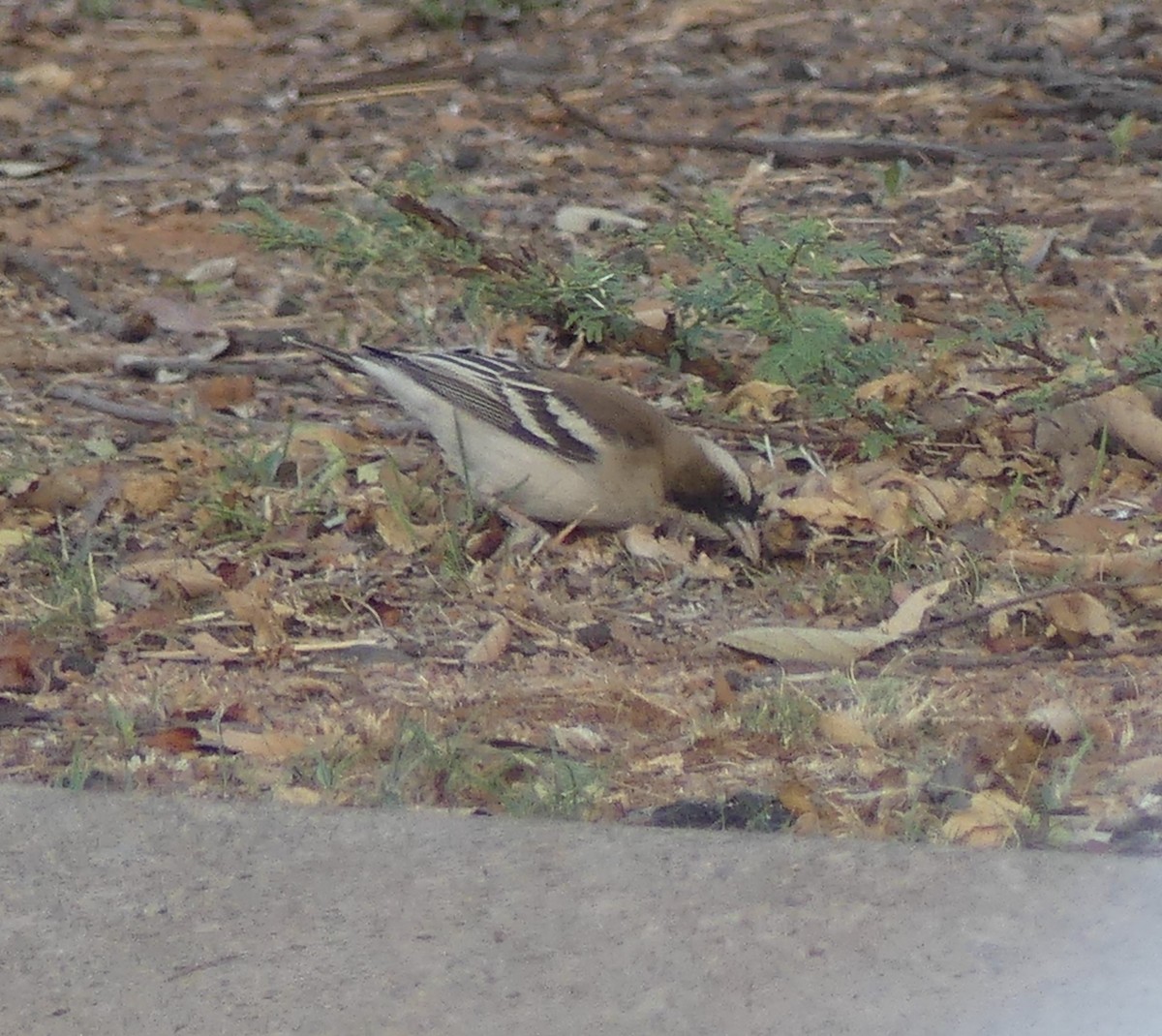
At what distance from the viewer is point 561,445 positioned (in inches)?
241

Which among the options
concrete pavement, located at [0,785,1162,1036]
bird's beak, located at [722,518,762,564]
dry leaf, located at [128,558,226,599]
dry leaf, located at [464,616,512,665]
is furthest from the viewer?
bird's beak, located at [722,518,762,564]

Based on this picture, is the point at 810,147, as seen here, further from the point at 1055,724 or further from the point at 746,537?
the point at 1055,724

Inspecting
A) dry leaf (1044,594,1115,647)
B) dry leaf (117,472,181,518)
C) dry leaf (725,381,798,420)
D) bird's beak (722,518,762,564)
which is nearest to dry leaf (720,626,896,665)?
dry leaf (1044,594,1115,647)

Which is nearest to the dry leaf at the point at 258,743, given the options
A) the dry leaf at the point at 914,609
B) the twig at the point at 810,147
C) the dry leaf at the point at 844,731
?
the dry leaf at the point at 844,731

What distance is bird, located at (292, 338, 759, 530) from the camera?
5887 millimetres

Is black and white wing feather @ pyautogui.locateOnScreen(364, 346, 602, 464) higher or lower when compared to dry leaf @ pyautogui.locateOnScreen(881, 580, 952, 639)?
higher

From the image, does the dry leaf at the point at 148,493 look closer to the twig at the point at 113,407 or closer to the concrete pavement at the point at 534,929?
the twig at the point at 113,407

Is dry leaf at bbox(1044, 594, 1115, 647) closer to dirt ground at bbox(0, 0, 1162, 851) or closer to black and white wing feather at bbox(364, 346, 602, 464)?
dirt ground at bbox(0, 0, 1162, 851)

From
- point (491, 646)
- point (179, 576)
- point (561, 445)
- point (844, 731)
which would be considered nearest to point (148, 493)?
point (179, 576)

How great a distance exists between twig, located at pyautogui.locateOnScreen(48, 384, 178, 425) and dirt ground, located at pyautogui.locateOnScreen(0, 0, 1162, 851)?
0.02m

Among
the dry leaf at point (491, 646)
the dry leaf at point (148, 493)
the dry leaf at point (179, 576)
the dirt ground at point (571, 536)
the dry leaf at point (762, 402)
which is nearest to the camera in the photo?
the dirt ground at point (571, 536)

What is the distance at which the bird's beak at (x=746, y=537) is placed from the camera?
557 centimetres

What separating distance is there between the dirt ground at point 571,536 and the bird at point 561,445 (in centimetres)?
13

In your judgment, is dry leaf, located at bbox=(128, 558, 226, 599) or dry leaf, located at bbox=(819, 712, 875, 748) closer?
dry leaf, located at bbox=(819, 712, 875, 748)
